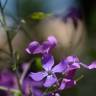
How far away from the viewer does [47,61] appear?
136cm

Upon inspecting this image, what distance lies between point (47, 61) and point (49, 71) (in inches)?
1.2

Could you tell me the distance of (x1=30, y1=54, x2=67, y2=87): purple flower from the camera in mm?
1334

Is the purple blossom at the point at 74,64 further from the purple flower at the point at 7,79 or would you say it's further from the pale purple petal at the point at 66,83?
Result: the purple flower at the point at 7,79

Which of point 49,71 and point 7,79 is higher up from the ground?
point 49,71

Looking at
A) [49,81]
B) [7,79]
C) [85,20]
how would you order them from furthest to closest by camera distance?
[85,20], [7,79], [49,81]

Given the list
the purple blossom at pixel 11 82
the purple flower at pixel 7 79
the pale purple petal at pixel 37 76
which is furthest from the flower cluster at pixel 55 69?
the purple flower at pixel 7 79

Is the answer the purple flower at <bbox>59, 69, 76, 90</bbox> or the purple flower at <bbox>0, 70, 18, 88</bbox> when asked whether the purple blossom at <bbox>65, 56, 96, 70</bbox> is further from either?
Result: the purple flower at <bbox>0, 70, 18, 88</bbox>

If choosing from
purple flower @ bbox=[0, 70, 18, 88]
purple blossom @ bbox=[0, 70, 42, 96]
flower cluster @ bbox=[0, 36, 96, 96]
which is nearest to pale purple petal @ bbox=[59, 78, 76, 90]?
flower cluster @ bbox=[0, 36, 96, 96]

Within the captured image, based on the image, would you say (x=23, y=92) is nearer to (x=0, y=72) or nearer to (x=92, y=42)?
(x=0, y=72)

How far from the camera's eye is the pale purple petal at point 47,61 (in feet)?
4.46

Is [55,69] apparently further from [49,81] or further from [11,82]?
[11,82]

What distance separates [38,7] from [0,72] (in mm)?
2302

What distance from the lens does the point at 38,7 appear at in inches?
171

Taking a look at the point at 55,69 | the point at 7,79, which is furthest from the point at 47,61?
the point at 7,79
